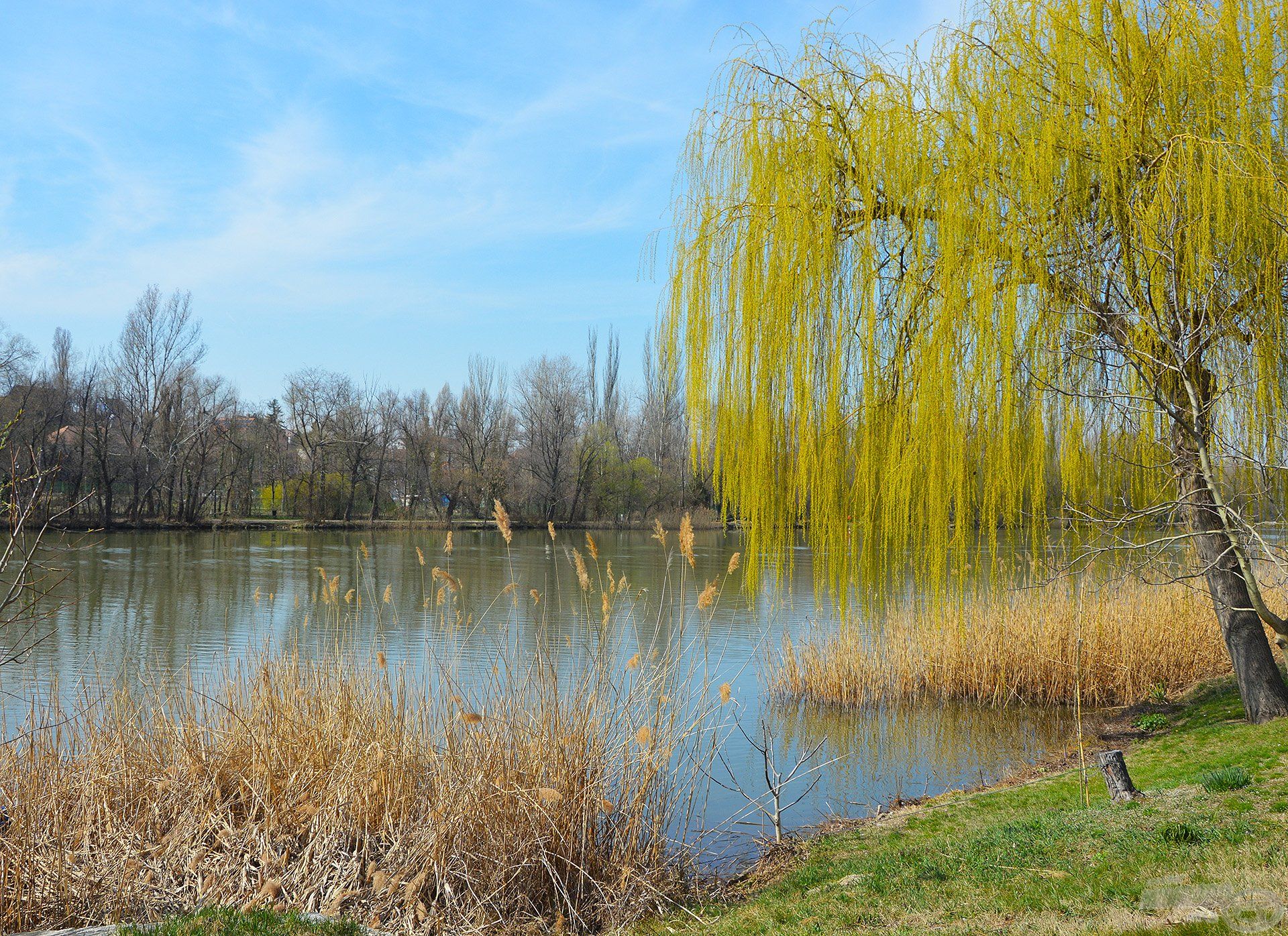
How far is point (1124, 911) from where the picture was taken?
8.89ft

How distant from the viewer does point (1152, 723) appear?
707 cm

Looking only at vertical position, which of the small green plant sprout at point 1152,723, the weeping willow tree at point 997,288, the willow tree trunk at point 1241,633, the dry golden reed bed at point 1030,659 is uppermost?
the weeping willow tree at point 997,288

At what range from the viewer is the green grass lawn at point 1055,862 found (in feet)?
9.30

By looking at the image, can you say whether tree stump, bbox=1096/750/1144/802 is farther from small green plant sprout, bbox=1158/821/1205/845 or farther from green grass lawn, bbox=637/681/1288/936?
small green plant sprout, bbox=1158/821/1205/845

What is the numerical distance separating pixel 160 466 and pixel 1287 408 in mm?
38148

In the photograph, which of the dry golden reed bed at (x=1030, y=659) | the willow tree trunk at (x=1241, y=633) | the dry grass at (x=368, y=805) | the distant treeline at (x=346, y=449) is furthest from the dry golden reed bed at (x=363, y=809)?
the distant treeline at (x=346, y=449)

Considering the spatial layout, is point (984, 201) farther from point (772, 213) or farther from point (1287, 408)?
point (1287, 408)

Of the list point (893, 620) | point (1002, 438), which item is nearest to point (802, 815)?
point (1002, 438)

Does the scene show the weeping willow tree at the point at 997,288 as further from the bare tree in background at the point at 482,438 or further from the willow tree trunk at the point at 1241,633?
the bare tree in background at the point at 482,438

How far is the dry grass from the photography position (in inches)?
152

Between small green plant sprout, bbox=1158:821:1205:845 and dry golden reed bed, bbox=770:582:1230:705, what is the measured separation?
15.9ft

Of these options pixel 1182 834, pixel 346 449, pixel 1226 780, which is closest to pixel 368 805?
pixel 1182 834

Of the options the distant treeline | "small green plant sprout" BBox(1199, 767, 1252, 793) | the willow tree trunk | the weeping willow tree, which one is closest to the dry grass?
the weeping willow tree

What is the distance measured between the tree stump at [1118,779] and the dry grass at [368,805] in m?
2.01
